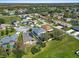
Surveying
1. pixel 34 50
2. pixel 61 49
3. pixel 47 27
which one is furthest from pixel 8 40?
pixel 61 49

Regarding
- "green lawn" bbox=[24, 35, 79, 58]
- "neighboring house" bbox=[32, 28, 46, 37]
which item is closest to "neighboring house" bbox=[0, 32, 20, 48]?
"neighboring house" bbox=[32, 28, 46, 37]

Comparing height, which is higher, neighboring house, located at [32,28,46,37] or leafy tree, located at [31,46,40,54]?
neighboring house, located at [32,28,46,37]

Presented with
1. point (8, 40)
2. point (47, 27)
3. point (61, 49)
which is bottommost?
point (61, 49)

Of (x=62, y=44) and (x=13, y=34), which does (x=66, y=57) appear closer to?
(x=62, y=44)

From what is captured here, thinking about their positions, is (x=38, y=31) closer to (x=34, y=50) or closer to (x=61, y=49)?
(x=34, y=50)

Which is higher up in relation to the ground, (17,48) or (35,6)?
(35,6)

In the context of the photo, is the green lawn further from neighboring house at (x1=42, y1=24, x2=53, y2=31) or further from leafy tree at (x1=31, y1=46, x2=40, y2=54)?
neighboring house at (x1=42, y1=24, x2=53, y2=31)

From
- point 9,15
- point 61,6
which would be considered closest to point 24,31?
point 9,15

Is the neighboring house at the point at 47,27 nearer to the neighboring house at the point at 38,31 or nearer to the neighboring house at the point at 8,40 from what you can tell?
the neighboring house at the point at 38,31
